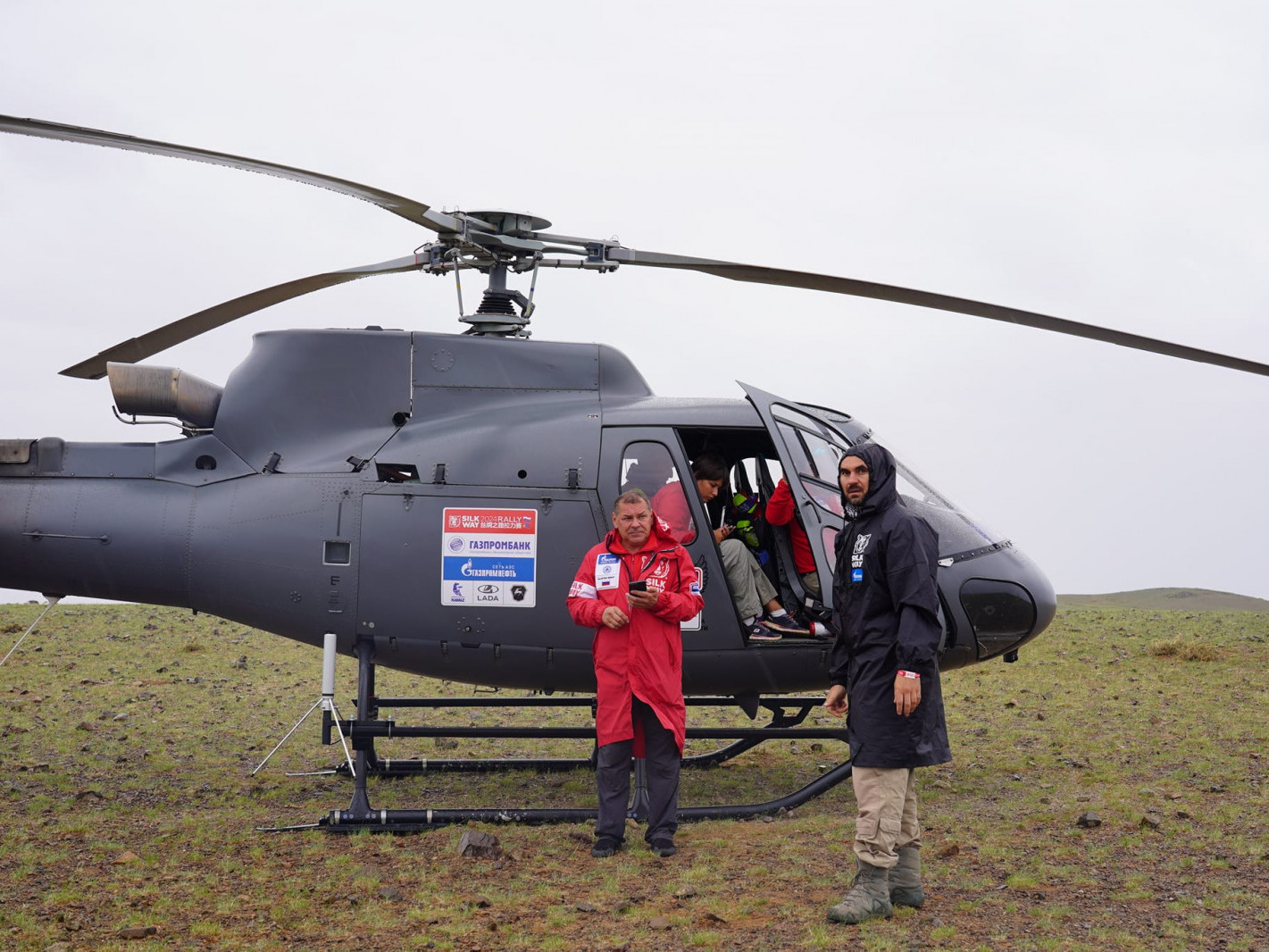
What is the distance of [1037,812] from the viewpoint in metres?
7.68

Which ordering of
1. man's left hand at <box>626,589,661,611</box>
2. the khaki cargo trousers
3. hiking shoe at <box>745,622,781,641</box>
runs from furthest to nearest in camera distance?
hiking shoe at <box>745,622,781,641</box>, man's left hand at <box>626,589,661,611</box>, the khaki cargo trousers

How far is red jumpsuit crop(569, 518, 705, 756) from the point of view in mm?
6586

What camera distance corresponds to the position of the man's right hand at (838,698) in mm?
5723

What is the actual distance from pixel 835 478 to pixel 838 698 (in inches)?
98.7

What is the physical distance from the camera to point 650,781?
22.1ft

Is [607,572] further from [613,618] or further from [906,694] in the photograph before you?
[906,694]

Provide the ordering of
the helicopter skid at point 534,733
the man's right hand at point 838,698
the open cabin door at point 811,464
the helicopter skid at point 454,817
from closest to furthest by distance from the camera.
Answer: the man's right hand at point 838,698, the helicopter skid at point 454,817, the open cabin door at point 811,464, the helicopter skid at point 534,733

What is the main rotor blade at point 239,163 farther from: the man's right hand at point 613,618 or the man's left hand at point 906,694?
the man's left hand at point 906,694

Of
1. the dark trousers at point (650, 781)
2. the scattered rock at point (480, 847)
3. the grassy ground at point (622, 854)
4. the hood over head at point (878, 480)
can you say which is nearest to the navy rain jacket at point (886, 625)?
the hood over head at point (878, 480)

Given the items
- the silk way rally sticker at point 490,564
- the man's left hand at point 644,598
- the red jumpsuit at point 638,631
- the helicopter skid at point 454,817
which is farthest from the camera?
the silk way rally sticker at point 490,564

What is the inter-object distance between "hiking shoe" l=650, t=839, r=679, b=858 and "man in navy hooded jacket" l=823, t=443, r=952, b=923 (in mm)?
1460

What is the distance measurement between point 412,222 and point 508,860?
4.35 metres

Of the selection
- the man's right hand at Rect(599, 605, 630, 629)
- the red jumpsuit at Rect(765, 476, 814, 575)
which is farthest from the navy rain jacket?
the red jumpsuit at Rect(765, 476, 814, 575)

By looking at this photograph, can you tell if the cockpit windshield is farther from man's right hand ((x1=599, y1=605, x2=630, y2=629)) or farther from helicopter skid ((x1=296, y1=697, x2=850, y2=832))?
man's right hand ((x1=599, y1=605, x2=630, y2=629))
